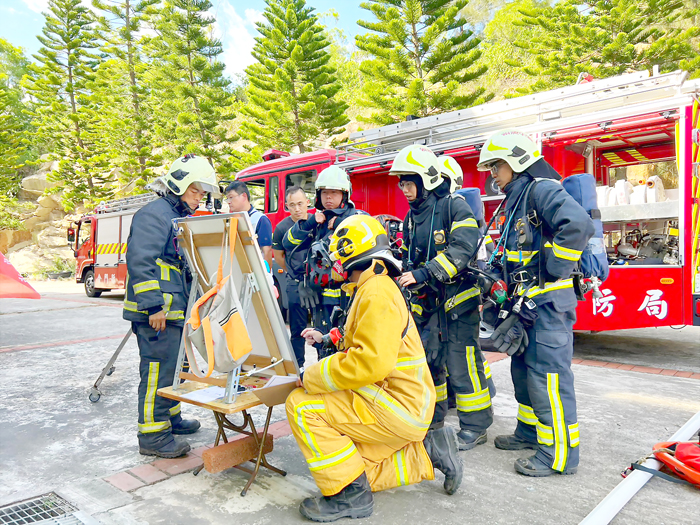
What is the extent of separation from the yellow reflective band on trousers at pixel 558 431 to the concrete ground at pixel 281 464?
9 centimetres

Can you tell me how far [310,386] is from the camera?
2.43m

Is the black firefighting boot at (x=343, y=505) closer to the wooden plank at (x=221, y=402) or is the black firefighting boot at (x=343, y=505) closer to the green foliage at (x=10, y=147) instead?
the wooden plank at (x=221, y=402)

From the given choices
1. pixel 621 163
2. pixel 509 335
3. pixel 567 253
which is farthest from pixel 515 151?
pixel 621 163

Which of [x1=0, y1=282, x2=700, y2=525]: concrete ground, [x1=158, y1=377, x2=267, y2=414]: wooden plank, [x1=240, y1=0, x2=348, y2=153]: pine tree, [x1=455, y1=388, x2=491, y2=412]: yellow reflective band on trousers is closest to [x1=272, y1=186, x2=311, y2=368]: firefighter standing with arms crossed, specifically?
[x1=0, y1=282, x2=700, y2=525]: concrete ground

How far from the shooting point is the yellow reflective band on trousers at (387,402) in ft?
7.83

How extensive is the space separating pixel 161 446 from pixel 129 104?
30.8m

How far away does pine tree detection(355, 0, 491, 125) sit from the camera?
19.3 m

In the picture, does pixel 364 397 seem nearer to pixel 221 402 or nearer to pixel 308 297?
pixel 221 402

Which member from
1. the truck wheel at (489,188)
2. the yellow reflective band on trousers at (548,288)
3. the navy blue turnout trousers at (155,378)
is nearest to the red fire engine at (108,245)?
the truck wheel at (489,188)

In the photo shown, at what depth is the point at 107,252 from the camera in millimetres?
13648

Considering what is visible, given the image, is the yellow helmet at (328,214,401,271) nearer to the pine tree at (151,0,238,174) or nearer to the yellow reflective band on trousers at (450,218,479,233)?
the yellow reflective band on trousers at (450,218,479,233)

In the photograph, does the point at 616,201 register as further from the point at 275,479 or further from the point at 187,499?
the point at 187,499

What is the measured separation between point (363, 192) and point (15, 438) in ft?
17.7

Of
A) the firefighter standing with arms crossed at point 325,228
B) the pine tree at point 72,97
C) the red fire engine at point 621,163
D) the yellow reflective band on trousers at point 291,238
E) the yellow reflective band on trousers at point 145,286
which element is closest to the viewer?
the yellow reflective band on trousers at point 145,286
